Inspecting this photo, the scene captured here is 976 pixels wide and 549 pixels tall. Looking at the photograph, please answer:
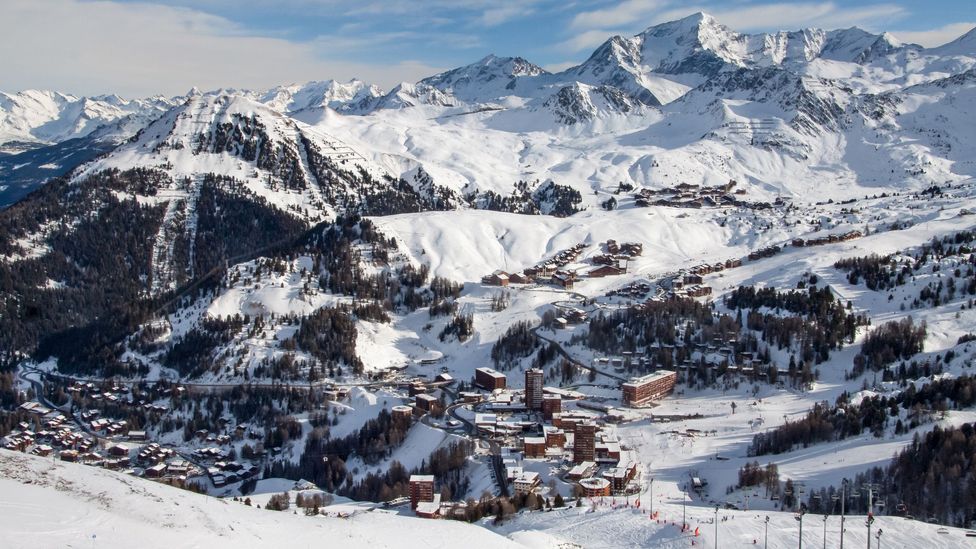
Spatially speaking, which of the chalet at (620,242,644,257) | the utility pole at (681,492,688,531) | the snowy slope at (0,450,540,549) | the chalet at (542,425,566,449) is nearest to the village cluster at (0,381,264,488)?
the chalet at (542,425,566,449)

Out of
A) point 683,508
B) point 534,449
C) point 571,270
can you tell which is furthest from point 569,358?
point 683,508

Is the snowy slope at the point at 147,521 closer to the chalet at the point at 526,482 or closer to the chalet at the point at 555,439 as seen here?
the chalet at the point at 526,482

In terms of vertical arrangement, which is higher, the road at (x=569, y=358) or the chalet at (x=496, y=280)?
the chalet at (x=496, y=280)

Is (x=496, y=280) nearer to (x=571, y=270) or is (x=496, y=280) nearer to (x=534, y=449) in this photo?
(x=571, y=270)

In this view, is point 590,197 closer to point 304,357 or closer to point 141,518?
point 304,357

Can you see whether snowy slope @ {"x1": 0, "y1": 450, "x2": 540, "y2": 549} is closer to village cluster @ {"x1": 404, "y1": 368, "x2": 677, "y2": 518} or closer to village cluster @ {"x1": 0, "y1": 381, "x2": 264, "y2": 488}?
village cluster @ {"x1": 404, "y1": 368, "x2": 677, "y2": 518}

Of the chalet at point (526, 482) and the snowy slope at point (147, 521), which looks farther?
the chalet at point (526, 482)

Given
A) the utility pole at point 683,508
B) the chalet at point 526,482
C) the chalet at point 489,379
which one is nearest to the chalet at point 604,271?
the chalet at point 489,379

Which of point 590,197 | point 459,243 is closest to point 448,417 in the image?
point 459,243
